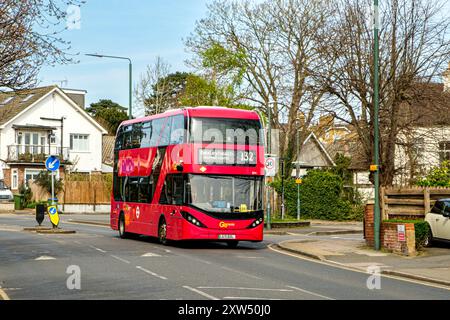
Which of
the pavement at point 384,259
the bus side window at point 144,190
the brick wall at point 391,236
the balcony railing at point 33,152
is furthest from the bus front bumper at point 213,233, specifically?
the balcony railing at point 33,152

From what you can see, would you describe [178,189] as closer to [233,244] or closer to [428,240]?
[233,244]

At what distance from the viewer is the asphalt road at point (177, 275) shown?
45.2ft

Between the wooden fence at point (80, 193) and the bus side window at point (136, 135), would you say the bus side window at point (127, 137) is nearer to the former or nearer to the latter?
the bus side window at point (136, 135)

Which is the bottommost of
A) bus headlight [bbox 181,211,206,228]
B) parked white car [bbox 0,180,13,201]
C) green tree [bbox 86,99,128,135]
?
bus headlight [bbox 181,211,206,228]

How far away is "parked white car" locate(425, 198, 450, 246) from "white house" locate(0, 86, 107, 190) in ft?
157

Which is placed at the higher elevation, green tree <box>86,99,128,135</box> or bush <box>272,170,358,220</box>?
green tree <box>86,99,128,135</box>

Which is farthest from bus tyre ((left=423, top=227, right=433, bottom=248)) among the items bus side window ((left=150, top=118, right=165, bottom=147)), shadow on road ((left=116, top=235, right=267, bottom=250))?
bus side window ((left=150, top=118, right=165, bottom=147))

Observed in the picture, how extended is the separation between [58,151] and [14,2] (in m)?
54.3

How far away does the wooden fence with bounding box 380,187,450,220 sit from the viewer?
2466 cm

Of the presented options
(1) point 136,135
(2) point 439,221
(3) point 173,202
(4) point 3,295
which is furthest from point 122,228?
(4) point 3,295

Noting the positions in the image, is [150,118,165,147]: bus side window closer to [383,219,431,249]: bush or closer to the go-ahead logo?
the go-ahead logo

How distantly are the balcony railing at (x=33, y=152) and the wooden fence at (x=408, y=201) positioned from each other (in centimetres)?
4894

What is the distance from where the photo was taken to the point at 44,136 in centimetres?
7175

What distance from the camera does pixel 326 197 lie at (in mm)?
49844
